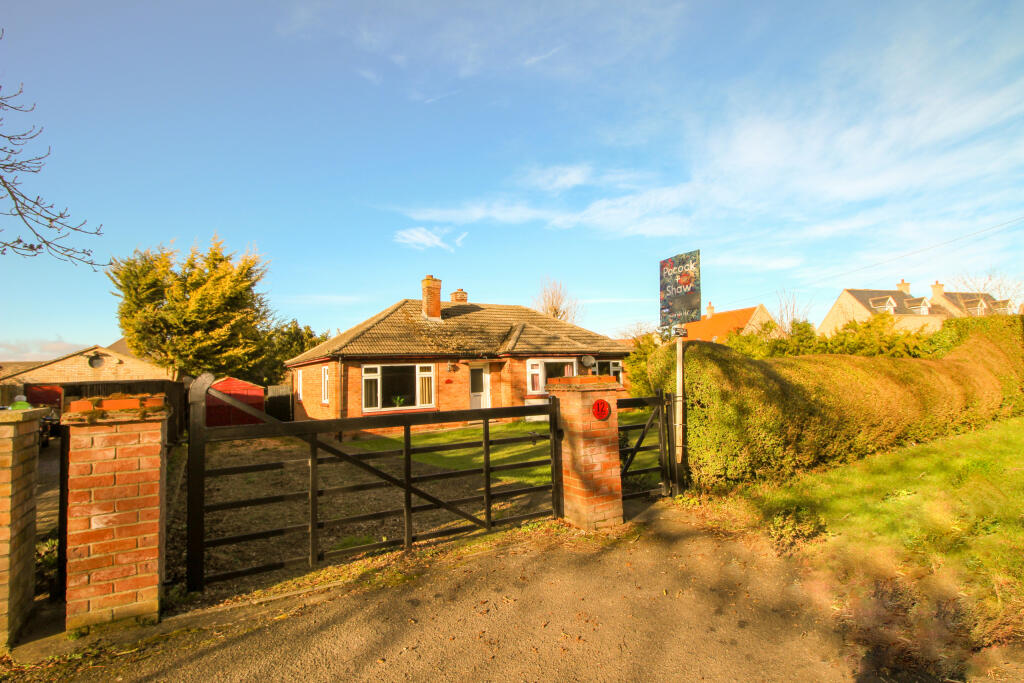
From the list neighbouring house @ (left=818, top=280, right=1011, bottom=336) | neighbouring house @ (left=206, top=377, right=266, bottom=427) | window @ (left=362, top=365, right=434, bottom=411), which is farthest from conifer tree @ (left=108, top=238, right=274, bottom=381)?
neighbouring house @ (left=818, top=280, right=1011, bottom=336)

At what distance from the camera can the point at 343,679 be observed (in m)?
2.90

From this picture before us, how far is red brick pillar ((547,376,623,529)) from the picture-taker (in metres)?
5.49

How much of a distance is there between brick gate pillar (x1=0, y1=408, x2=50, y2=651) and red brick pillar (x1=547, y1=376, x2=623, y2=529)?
4.46 m

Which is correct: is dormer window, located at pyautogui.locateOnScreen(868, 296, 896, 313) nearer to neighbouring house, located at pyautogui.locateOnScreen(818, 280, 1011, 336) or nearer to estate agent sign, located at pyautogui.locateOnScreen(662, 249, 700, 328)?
neighbouring house, located at pyautogui.locateOnScreen(818, 280, 1011, 336)

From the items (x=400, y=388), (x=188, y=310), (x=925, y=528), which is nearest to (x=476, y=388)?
(x=400, y=388)

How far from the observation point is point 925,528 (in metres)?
4.93

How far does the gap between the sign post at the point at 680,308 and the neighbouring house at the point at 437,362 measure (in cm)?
1177

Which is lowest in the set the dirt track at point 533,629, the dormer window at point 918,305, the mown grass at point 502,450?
the mown grass at point 502,450

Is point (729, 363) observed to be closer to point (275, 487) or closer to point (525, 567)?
point (525, 567)

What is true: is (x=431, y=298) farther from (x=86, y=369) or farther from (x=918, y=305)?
(x=918, y=305)

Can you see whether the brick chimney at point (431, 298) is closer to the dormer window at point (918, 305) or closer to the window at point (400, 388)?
the window at point (400, 388)

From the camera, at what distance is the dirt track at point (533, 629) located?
3006 millimetres

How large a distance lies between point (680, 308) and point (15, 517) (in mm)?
7593

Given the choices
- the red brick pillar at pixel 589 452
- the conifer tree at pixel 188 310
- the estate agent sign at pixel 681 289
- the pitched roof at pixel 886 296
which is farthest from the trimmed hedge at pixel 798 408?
the pitched roof at pixel 886 296
